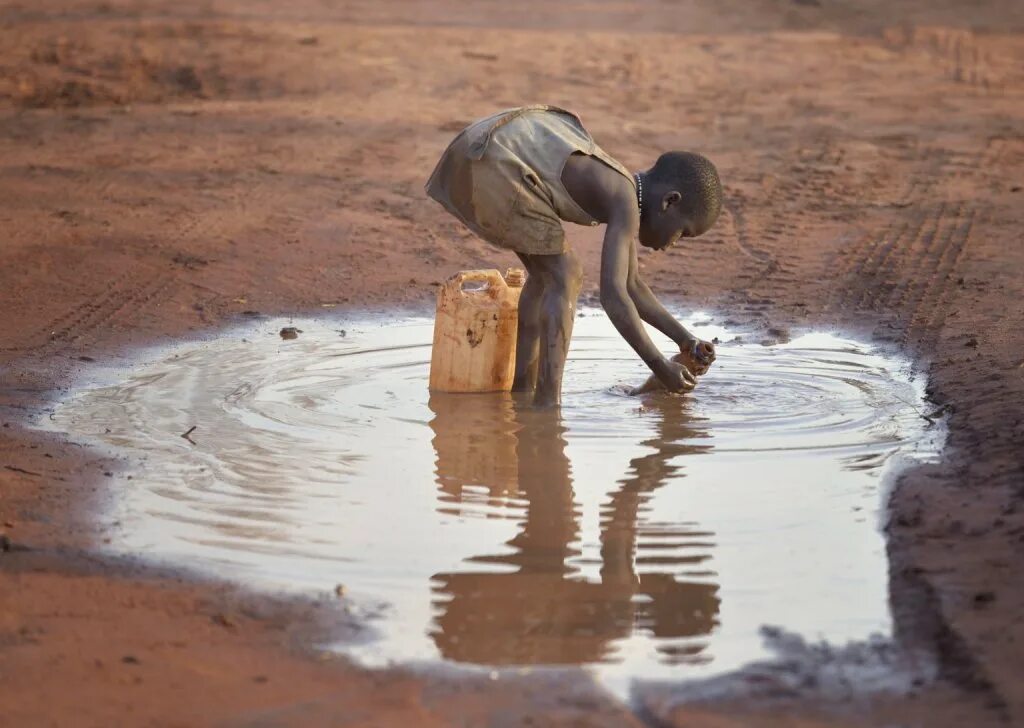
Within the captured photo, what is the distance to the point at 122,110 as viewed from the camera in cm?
1169

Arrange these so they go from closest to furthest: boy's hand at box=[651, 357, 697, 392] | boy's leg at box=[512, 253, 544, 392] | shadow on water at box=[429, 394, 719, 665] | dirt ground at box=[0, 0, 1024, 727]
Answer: dirt ground at box=[0, 0, 1024, 727] < shadow on water at box=[429, 394, 719, 665] < boy's hand at box=[651, 357, 697, 392] < boy's leg at box=[512, 253, 544, 392]

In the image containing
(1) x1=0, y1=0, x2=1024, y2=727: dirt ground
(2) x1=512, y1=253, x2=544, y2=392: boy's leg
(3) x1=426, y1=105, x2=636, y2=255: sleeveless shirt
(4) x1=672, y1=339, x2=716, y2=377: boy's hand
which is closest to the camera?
(1) x1=0, y1=0, x2=1024, y2=727: dirt ground

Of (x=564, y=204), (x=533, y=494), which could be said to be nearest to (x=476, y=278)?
(x=564, y=204)

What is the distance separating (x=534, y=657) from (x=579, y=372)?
2889 mm

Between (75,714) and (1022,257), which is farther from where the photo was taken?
(1022,257)

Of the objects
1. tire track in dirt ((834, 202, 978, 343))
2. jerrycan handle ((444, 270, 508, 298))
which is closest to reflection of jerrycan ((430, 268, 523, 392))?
jerrycan handle ((444, 270, 508, 298))

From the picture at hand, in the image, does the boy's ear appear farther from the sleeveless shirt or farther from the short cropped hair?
the sleeveless shirt

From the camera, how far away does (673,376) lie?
5.21 m

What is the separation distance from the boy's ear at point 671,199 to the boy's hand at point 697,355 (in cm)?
56

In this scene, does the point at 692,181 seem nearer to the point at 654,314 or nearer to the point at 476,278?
the point at 654,314

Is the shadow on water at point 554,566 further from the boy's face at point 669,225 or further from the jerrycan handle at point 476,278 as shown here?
the boy's face at point 669,225

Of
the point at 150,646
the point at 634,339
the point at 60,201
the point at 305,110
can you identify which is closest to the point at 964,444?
the point at 634,339

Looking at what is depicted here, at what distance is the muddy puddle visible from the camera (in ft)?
11.3

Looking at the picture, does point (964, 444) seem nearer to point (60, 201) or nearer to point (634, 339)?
point (634, 339)
